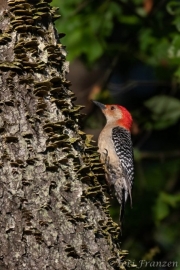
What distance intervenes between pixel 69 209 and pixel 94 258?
339mm

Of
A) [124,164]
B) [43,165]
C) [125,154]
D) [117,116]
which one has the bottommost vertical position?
[43,165]

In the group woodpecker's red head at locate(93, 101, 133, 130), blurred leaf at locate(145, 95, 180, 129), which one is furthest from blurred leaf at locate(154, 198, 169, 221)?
woodpecker's red head at locate(93, 101, 133, 130)

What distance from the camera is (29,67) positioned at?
4586mm

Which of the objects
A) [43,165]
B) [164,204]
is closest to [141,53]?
[164,204]

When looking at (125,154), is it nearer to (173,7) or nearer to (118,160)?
(118,160)

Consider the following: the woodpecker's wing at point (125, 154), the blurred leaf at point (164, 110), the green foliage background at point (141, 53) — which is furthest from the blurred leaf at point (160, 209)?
the woodpecker's wing at point (125, 154)

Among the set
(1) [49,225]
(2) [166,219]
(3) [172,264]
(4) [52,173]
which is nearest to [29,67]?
(4) [52,173]

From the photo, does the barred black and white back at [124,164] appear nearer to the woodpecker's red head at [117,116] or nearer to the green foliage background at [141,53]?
the woodpecker's red head at [117,116]

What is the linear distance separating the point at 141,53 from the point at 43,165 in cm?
524

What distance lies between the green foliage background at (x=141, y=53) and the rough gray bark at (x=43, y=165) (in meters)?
A: 3.33

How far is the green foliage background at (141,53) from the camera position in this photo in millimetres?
8738

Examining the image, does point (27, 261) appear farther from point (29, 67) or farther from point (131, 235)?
point (131, 235)

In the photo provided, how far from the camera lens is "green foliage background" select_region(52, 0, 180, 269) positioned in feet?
28.7

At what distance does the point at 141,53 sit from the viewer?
941cm
